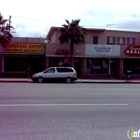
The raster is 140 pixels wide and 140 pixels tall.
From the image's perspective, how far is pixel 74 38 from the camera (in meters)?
31.3

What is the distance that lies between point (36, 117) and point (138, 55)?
2842 cm

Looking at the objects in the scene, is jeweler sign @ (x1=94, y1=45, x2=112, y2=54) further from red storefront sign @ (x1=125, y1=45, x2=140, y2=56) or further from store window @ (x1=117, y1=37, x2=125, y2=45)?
store window @ (x1=117, y1=37, x2=125, y2=45)

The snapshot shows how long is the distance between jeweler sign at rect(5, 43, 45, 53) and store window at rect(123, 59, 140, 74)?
10.9 meters

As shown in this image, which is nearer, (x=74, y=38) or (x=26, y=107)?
(x=26, y=107)

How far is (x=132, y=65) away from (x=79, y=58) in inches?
280

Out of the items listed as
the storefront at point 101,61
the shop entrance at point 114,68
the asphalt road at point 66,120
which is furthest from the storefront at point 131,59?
the asphalt road at point 66,120

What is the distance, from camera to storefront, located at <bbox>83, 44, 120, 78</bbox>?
33875 millimetres

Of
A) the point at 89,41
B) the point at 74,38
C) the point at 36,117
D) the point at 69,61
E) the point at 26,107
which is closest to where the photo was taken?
the point at 36,117

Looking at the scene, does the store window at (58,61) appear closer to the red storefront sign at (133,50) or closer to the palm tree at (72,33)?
the palm tree at (72,33)

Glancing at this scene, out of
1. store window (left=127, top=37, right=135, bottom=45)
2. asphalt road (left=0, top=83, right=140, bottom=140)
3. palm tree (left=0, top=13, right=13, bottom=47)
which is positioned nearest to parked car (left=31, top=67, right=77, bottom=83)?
palm tree (left=0, top=13, right=13, bottom=47)

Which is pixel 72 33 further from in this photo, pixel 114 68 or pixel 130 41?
pixel 130 41

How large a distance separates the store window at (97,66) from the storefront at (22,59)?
581 centimetres

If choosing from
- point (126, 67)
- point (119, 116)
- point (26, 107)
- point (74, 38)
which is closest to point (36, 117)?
point (26, 107)

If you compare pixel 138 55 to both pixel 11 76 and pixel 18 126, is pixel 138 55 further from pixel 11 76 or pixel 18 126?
pixel 18 126
